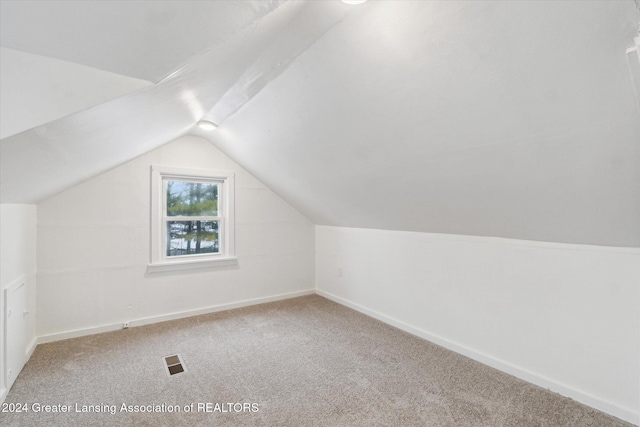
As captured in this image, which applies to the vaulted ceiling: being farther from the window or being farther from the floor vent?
the floor vent

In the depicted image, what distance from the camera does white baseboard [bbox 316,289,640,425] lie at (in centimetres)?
183

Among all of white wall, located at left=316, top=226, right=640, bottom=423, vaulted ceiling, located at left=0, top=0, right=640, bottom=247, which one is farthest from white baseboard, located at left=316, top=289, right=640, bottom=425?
vaulted ceiling, located at left=0, top=0, right=640, bottom=247

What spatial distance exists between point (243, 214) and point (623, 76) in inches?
144

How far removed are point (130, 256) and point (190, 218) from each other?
757 millimetres

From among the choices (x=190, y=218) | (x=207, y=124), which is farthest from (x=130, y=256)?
(x=207, y=124)

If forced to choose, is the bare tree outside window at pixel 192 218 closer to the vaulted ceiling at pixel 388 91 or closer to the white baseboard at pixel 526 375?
the vaulted ceiling at pixel 388 91

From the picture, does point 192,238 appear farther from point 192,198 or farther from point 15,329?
point 15,329

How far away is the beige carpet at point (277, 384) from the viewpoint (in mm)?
1855

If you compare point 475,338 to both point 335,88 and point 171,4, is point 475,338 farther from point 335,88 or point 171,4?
point 171,4

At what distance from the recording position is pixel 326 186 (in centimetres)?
312

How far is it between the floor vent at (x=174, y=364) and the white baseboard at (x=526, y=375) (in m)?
2.06

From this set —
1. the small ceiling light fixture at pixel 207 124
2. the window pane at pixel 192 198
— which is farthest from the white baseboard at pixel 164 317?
the small ceiling light fixture at pixel 207 124

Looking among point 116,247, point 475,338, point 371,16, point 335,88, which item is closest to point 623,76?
point 371,16

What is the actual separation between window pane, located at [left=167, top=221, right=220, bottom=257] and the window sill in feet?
0.68
